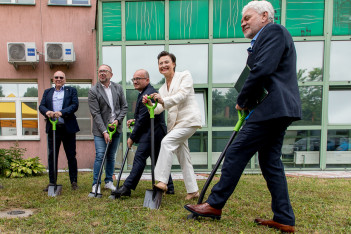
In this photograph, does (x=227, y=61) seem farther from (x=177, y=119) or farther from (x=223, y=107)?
(x=177, y=119)

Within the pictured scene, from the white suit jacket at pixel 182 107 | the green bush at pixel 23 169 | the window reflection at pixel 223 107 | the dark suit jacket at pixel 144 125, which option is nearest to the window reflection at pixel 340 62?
the window reflection at pixel 223 107

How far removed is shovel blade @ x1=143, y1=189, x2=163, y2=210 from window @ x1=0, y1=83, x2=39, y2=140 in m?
4.86

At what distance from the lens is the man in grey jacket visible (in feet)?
12.0

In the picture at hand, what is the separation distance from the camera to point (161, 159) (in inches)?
116

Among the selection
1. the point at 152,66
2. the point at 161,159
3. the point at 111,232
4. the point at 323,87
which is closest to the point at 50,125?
the point at 161,159

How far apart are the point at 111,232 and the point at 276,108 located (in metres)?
1.64

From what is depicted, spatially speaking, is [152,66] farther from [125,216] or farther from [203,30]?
[125,216]

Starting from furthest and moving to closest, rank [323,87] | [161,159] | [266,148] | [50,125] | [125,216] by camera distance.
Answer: [323,87] → [50,125] → [161,159] → [125,216] → [266,148]

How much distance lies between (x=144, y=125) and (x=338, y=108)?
472 cm

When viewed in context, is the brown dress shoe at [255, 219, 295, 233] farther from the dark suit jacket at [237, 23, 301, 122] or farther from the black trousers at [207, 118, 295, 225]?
the dark suit jacket at [237, 23, 301, 122]

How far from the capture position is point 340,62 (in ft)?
18.8

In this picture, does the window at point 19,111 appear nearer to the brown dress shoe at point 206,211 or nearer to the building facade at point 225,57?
the building facade at point 225,57

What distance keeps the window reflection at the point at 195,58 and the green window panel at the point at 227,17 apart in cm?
45

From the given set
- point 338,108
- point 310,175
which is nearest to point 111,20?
point 310,175
